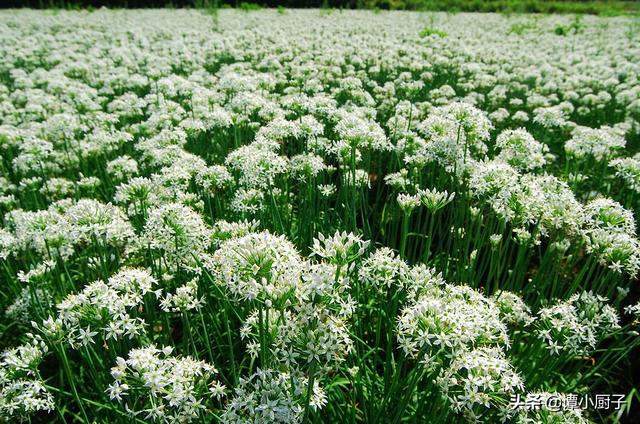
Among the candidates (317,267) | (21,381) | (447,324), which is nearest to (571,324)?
(447,324)

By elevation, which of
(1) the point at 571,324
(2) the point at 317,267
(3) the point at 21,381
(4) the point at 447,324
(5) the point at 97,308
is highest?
(2) the point at 317,267

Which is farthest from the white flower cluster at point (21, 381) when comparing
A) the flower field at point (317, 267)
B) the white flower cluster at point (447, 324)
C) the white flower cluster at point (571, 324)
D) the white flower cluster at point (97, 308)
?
the white flower cluster at point (571, 324)

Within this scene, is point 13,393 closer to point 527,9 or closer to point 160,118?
point 160,118

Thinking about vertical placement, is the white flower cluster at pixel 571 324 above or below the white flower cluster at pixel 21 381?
above

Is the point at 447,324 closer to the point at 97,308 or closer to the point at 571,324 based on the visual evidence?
the point at 571,324

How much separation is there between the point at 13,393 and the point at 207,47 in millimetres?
11787

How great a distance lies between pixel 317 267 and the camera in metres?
2.12

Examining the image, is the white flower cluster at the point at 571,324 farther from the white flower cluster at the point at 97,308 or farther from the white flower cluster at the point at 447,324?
the white flower cluster at the point at 97,308

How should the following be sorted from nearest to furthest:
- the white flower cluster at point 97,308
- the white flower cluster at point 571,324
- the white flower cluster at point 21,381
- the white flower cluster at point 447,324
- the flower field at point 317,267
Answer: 1. the white flower cluster at point 447,324
2. the flower field at point 317,267
3. the white flower cluster at point 97,308
4. the white flower cluster at point 21,381
5. the white flower cluster at point 571,324

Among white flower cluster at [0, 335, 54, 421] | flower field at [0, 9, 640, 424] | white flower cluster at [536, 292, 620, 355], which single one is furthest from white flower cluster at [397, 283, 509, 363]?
white flower cluster at [0, 335, 54, 421]

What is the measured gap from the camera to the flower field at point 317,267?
2.33 meters

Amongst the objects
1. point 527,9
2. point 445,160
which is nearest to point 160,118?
point 445,160

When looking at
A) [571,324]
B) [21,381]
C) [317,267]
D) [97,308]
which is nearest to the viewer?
[317,267]

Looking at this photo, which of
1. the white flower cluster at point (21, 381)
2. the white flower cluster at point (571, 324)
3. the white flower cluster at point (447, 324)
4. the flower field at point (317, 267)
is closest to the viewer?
the white flower cluster at point (447, 324)
